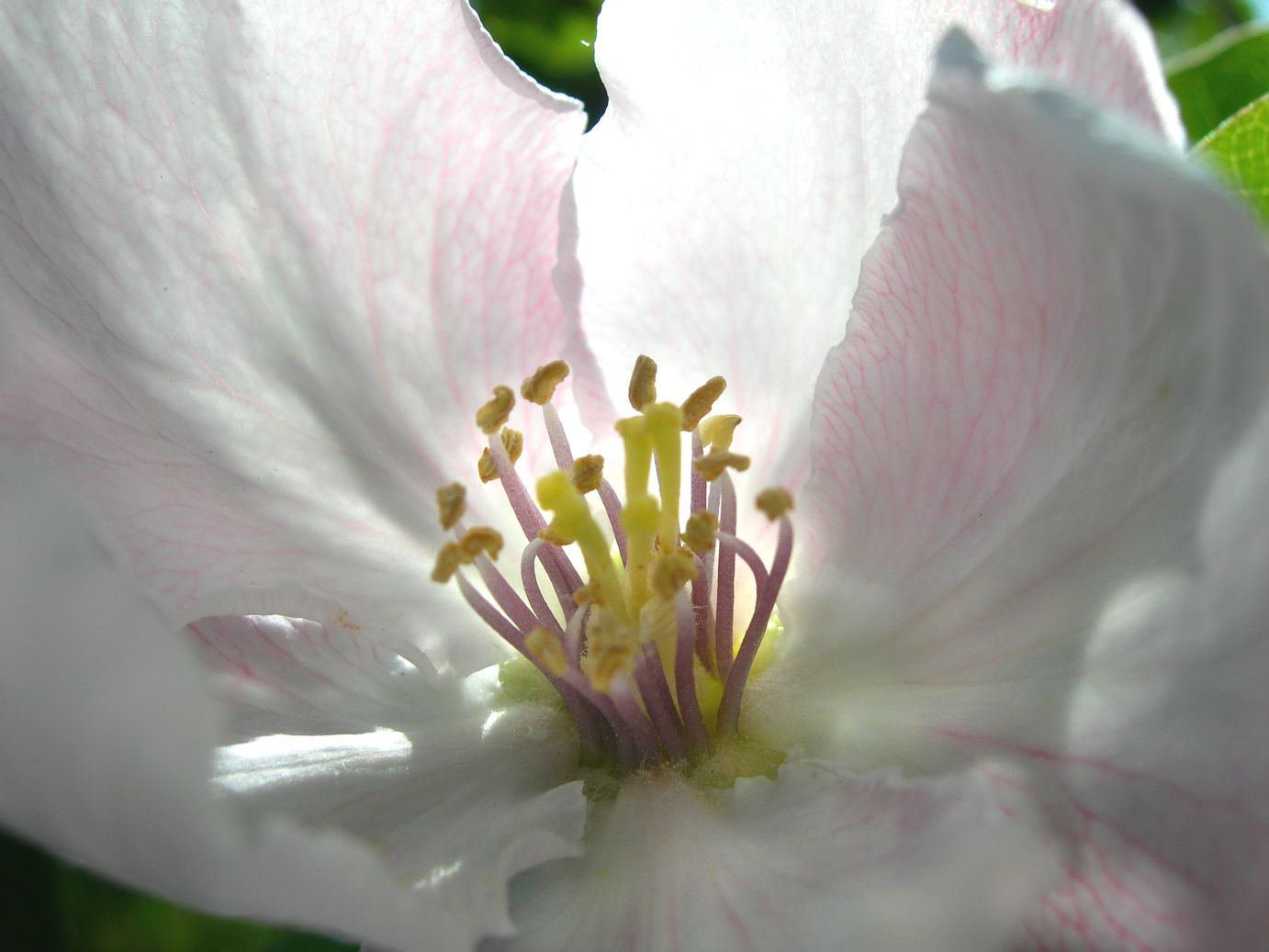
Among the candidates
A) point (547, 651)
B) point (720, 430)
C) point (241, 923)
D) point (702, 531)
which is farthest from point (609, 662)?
point (241, 923)

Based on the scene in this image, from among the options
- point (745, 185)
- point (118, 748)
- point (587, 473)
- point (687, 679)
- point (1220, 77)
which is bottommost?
point (118, 748)

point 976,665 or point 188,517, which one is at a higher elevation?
point 188,517

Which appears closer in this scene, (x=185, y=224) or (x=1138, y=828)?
(x=1138, y=828)

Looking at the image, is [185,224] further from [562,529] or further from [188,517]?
[562,529]

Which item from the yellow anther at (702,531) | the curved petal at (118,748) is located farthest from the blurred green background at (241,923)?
the curved petal at (118,748)

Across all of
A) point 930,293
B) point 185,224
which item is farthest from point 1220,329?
point 185,224

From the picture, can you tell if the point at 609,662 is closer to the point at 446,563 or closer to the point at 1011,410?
the point at 446,563

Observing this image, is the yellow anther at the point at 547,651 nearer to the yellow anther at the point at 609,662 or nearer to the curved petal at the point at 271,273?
the yellow anther at the point at 609,662
